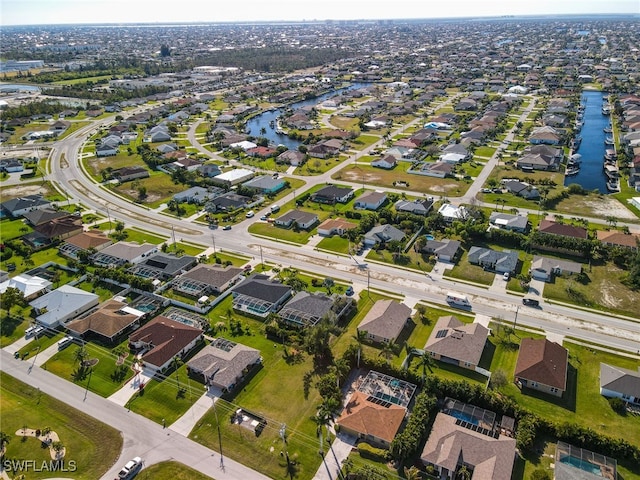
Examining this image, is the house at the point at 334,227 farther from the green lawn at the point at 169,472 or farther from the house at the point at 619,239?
the green lawn at the point at 169,472

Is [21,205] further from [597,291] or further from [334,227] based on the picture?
[597,291]

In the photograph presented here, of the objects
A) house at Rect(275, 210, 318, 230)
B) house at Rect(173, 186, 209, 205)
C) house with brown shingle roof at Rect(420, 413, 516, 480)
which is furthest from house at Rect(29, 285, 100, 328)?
house with brown shingle roof at Rect(420, 413, 516, 480)

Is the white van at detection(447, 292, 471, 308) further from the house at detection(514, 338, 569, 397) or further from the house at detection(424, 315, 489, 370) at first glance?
the house at detection(514, 338, 569, 397)

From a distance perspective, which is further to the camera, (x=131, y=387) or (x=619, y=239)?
(x=619, y=239)

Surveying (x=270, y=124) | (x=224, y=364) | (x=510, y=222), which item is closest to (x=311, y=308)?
(x=224, y=364)

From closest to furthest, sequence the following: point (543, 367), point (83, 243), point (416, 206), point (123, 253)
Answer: point (543, 367), point (123, 253), point (83, 243), point (416, 206)

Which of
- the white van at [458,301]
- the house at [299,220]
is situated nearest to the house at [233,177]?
the house at [299,220]

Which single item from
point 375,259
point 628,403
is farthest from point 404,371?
point 375,259
